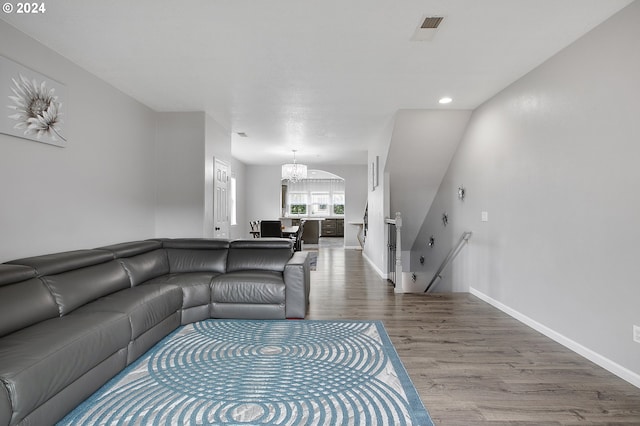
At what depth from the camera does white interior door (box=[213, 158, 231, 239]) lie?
5282 millimetres

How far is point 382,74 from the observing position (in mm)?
3439

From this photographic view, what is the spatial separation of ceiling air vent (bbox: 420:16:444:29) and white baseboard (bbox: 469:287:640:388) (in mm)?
2938

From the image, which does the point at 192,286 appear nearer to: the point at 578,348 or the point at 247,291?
the point at 247,291

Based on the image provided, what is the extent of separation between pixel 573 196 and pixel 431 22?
1.97 m

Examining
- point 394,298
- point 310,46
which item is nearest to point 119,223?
point 310,46

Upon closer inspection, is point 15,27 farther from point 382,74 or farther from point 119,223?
point 382,74

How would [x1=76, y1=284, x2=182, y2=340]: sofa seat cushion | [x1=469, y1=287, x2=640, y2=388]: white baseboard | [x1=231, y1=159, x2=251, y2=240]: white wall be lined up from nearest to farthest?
[x1=469, y1=287, x2=640, y2=388]: white baseboard → [x1=76, y1=284, x2=182, y2=340]: sofa seat cushion → [x1=231, y1=159, x2=251, y2=240]: white wall

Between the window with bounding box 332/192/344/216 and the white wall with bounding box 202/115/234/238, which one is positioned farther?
the window with bounding box 332/192/344/216

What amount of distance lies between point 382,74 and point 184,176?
3.20 m

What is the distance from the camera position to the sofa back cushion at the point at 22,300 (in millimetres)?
1969

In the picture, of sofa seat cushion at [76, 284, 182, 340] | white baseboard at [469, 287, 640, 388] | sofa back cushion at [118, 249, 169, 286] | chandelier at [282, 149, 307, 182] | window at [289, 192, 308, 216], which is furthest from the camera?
window at [289, 192, 308, 216]

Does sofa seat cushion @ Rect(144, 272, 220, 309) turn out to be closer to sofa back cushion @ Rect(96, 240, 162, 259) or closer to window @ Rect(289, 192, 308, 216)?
sofa back cushion @ Rect(96, 240, 162, 259)

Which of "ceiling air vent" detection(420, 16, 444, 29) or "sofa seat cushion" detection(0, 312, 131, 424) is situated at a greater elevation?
"ceiling air vent" detection(420, 16, 444, 29)

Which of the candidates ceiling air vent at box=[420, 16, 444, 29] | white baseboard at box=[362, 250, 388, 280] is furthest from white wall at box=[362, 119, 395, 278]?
ceiling air vent at box=[420, 16, 444, 29]
